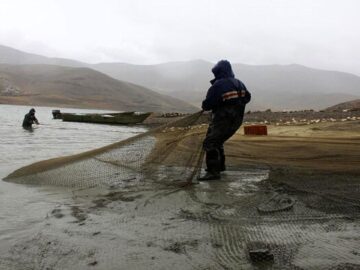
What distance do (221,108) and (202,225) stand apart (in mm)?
→ 2553

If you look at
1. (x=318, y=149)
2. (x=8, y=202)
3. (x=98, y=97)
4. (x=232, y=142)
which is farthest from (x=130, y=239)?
(x=98, y=97)

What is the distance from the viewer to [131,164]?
6.22 m

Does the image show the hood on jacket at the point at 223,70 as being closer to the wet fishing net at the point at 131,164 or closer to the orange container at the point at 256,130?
the wet fishing net at the point at 131,164

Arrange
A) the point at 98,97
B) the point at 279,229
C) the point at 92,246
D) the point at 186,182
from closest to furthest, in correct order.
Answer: the point at 92,246 → the point at 279,229 → the point at 186,182 → the point at 98,97

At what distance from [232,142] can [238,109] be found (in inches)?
93.5

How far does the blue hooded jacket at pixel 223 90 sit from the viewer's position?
6.09 metres

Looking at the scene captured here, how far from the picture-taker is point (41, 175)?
623cm

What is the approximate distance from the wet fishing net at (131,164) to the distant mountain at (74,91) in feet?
271

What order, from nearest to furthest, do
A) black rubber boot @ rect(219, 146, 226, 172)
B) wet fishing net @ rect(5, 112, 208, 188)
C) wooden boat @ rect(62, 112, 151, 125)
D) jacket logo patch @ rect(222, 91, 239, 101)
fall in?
wet fishing net @ rect(5, 112, 208, 188) < jacket logo patch @ rect(222, 91, 239, 101) < black rubber boot @ rect(219, 146, 226, 172) < wooden boat @ rect(62, 112, 151, 125)

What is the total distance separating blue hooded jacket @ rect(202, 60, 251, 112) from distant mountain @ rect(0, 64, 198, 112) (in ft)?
274

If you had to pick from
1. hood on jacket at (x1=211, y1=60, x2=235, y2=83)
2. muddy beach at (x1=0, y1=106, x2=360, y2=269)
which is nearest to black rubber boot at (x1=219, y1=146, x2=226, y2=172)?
muddy beach at (x1=0, y1=106, x2=360, y2=269)

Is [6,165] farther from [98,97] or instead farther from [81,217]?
[98,97]

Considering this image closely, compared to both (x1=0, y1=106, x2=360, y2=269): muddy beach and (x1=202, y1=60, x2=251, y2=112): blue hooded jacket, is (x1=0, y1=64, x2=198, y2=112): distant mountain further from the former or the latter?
(x1=0, y1=106, x2=360, y2=269): muddy beach

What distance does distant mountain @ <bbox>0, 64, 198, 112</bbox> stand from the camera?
96.0 meters
